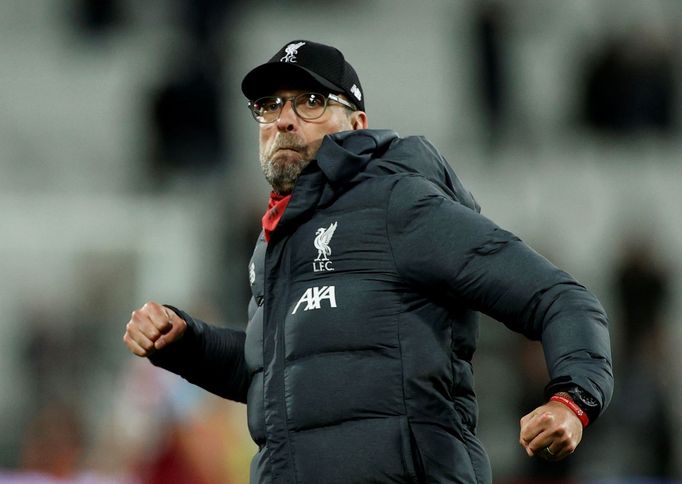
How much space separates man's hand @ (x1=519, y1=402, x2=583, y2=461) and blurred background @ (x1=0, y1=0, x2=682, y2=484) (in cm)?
407

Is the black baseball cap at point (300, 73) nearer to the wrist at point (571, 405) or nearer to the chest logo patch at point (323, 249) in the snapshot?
the chest logo patch at point (323, 249)

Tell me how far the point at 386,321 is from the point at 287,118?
674 mm

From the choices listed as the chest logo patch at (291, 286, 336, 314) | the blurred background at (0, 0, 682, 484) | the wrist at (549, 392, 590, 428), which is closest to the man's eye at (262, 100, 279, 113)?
the chest logo patch at (291, 286, 336, 314)

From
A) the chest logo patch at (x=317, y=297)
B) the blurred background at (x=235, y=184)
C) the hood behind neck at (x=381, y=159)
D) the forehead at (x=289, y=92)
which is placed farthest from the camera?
the blurred background at (x=235, y=184)

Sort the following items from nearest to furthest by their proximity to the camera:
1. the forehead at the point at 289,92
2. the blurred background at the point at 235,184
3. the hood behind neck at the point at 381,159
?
the hood behind neck at the point at 381,159
the forehead at the point at 289,92
the blurred background at the point at 235,184

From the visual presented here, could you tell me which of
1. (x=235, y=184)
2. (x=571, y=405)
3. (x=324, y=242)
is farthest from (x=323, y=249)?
(x=235, y=184)

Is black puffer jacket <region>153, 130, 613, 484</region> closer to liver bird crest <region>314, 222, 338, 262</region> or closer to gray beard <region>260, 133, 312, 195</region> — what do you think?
liver bird crest <region>314, 222, 338, 262</region>

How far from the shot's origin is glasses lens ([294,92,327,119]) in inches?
142

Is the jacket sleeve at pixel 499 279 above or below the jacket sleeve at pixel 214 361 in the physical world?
above

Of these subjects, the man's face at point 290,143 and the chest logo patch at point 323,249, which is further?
the man's face at point 290,143

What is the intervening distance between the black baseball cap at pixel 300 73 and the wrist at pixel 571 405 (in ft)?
3.64

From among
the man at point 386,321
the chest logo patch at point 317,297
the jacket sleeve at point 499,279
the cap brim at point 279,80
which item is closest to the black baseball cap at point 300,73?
the cap brim at point 279,80

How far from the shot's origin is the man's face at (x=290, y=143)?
3574mm

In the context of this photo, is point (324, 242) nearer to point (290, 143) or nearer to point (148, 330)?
point (290, 143)
